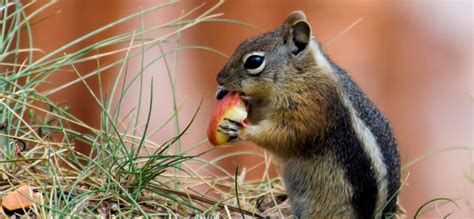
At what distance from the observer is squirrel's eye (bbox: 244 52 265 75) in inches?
110

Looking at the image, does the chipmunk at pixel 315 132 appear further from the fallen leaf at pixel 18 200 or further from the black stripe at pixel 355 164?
the fallen leaf at pixel 18 200

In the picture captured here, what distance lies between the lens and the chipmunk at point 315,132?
2.74 metres

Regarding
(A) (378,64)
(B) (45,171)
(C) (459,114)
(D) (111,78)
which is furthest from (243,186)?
(C) (459,114)

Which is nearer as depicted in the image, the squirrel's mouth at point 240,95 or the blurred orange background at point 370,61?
the squirrel's mouth at point 240,95

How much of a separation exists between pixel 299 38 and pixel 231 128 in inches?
15.8

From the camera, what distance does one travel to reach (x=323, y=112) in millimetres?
2793

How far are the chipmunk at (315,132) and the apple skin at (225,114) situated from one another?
21 mm

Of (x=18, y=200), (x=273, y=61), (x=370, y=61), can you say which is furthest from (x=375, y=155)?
(x=370, y=61)

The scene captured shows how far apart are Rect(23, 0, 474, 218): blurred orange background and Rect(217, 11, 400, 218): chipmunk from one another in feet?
4.73

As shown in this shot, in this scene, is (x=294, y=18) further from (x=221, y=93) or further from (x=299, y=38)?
(x=221, y=93)

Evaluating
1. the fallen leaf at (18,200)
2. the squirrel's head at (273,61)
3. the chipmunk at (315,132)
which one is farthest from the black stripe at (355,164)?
the fallen leaf at (18,200)

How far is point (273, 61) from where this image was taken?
283 cm

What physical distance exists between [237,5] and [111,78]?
2.38 feet

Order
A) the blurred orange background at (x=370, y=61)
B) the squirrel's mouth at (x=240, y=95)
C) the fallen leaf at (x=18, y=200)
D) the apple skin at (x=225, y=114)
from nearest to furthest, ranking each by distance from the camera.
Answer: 1. the fallen leaf at (x=18, y=200)
2. the apple skin at (x=225, y=114)
3. the squirrel's mouth at (x=240, y=95)
4. the blurred orange background at (x=370, y=61)
